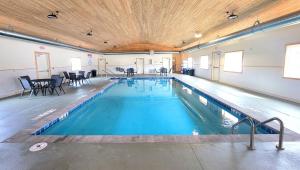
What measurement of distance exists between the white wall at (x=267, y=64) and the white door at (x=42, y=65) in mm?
8991

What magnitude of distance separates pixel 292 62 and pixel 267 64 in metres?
0.82

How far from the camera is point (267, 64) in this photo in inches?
251

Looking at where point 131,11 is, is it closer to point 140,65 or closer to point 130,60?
point 130,60

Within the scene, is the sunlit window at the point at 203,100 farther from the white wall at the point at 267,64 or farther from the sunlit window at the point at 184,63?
the sunlit window at the point at 184,63

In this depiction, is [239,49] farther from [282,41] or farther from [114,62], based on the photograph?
[114,62]

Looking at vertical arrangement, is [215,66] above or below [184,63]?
below

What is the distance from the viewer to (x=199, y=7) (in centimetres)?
514

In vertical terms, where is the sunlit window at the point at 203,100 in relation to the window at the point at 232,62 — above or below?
below

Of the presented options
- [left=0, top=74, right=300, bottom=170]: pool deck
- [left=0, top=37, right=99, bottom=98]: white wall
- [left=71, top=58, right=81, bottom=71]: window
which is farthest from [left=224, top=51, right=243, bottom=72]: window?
[left=71, top=58, right=81, bottom=71]: window

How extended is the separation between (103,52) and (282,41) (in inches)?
555

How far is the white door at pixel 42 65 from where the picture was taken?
8048 mm

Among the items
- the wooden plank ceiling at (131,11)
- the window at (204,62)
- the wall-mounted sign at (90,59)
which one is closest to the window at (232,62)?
the wooden plank ceiling at (131,11)

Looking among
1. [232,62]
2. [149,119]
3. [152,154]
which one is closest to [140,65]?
[232,62]

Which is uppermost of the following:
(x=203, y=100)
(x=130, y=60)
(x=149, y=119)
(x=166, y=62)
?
(x=130, y=60)
